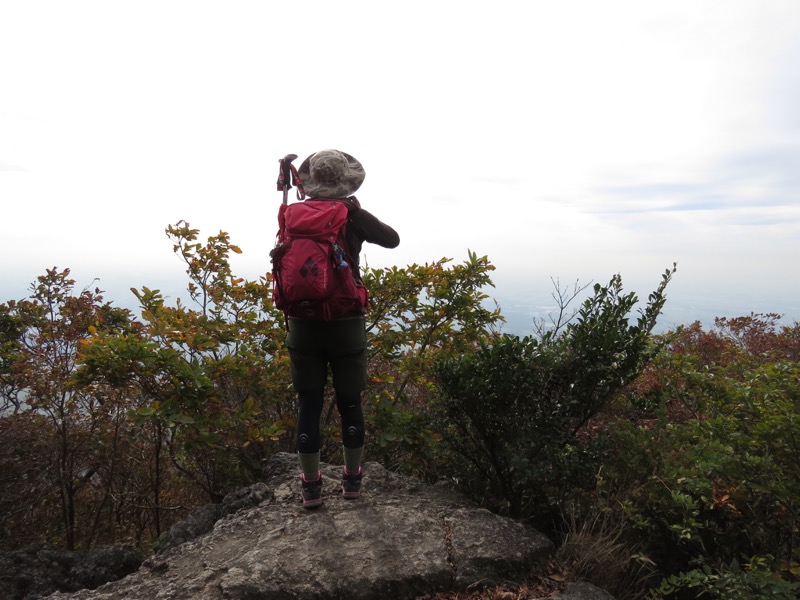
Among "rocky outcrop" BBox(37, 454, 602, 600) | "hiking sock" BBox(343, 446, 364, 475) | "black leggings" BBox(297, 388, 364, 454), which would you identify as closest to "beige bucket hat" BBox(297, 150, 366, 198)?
"black leggings" BBox(297, 388, 364, 454)

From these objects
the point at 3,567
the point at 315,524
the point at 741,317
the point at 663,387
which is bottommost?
the point at 3,567

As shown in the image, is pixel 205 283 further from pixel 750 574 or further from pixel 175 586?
pixel 750 574

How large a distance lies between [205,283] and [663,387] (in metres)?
4.33

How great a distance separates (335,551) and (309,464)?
23.5 inches

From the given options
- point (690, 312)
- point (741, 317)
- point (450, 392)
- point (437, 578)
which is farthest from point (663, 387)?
point (690, 312)

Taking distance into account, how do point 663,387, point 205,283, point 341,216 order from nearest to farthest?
point 341,216 < point 663,387 < point 205,283

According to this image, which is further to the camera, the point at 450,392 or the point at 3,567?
the point at 450,392

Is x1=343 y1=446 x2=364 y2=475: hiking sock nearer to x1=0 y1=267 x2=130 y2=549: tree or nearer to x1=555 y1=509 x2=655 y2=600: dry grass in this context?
x1=555 y1=509 x2=655 y2=600: dry grass

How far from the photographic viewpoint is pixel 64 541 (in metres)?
5.50

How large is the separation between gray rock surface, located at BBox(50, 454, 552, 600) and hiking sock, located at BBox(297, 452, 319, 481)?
213mm

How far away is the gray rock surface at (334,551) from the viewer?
7.90 ft

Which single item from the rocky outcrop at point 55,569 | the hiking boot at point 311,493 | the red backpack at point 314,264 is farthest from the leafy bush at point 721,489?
the rocky outcrop at point 55,569

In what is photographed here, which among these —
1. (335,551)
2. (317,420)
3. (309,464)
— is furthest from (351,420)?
(335,551)

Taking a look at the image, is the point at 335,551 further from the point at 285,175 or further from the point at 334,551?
the point at 285,175
